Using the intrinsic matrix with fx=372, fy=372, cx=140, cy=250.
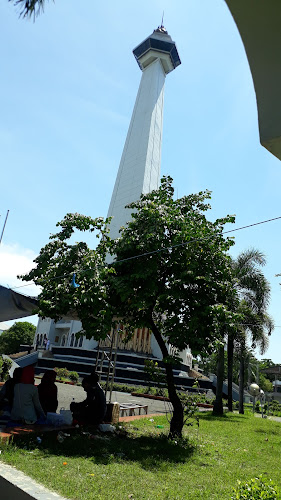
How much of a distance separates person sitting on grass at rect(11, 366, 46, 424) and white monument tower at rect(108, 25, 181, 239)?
28368 mm

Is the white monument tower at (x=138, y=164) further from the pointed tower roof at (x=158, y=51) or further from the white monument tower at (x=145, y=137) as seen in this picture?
the pointed tower roof at (x=158, y=51)

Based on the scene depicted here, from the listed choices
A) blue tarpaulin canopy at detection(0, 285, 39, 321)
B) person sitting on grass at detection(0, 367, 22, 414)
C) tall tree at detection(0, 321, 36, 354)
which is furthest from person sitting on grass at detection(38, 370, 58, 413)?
tall tree at detection(0, 321, 36, 354)

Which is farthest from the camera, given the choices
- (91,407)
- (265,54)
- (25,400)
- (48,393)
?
(48,393)

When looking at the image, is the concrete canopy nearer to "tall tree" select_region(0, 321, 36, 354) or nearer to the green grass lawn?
the green grass lawn

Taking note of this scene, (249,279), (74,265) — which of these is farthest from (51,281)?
(249,279)

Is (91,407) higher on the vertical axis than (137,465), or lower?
higher

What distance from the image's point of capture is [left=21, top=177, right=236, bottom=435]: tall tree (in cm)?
667

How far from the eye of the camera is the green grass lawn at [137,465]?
151 inches

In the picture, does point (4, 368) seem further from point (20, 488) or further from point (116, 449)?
point (20, 488)

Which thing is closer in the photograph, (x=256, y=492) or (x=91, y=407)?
(x=256, y=492)

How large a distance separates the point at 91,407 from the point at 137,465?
197 cm

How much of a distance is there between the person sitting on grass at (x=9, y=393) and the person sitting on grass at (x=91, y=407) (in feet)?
3.81

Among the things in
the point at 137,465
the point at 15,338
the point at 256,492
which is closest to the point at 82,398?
the point at 137,465

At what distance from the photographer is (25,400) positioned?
5.88 metres
